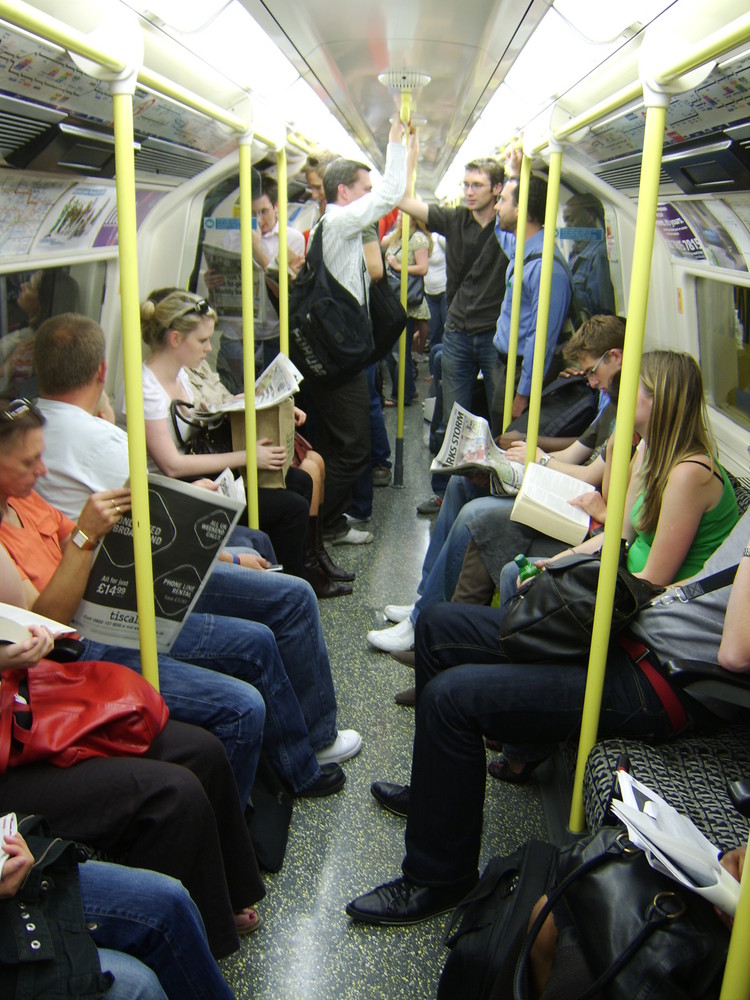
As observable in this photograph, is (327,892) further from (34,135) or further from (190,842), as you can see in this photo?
(34,135)

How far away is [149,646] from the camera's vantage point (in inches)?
78.2

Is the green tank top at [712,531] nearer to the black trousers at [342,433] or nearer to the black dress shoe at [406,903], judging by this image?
the black dress shoe at [406,903]

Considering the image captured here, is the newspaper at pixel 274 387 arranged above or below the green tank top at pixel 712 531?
above

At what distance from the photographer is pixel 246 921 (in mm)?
2156

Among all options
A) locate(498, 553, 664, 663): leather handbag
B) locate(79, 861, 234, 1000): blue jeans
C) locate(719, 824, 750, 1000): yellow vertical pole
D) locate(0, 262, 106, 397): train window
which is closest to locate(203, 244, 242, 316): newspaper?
locate(0, 262, 106, 397): train window

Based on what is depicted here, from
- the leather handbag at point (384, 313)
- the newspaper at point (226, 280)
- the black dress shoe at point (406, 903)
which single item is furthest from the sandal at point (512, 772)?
the newspaper at point (226, 280)

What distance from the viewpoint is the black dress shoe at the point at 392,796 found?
2641 millimetres

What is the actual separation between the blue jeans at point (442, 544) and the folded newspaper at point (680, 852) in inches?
72.7

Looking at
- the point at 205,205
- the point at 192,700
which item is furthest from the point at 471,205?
the point at 192,700

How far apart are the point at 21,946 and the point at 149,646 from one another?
760mm

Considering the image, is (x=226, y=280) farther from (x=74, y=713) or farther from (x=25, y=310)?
(x=74, y=713)

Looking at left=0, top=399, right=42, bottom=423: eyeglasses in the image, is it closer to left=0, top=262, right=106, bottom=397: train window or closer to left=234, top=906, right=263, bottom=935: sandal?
left=0, top=262, right=106, bottom=397: train window

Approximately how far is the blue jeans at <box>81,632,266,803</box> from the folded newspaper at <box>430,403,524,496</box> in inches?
55.2

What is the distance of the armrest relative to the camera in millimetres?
1721
